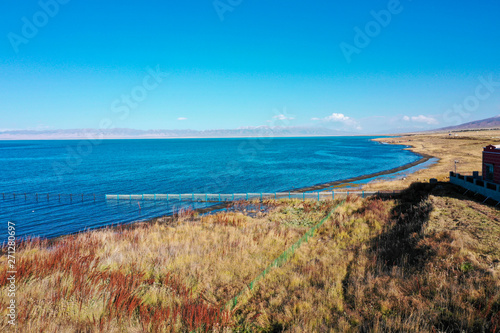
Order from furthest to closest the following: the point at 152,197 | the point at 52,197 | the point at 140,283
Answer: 1. the point at 52,197
2. the point at 152,197
3. the point at 140,283

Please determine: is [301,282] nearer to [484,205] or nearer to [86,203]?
[484,205]

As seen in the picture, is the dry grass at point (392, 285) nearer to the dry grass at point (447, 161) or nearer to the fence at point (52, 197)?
the dry grass at point (447, 161)

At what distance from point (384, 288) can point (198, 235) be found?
12057 mm

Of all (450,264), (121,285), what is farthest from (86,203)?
(450,264)

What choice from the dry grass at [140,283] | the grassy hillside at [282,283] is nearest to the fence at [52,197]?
the grassy hillside at [282,283]

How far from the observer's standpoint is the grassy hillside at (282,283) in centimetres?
653

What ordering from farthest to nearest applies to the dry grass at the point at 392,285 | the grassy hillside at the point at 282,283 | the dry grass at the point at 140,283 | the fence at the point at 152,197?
the fence at the point at 152,197, the dry grass at the point at 392,285, the grassy hillside at the point at 282,283, the dry grass at the point at 140,283

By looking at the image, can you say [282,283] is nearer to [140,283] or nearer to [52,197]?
[140,283]

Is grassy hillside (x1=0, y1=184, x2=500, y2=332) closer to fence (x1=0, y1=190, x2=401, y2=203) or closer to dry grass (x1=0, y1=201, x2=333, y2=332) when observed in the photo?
dry grass (x1=0, y1=201, x2=333, y2=332)

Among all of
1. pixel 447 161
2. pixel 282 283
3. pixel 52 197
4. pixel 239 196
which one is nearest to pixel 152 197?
pixel 239 196

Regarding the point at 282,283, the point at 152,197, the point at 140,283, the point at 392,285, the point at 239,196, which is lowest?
the point at 152,197

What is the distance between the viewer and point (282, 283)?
994 centimetres

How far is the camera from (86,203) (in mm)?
→ 34594

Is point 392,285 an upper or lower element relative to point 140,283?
lower
